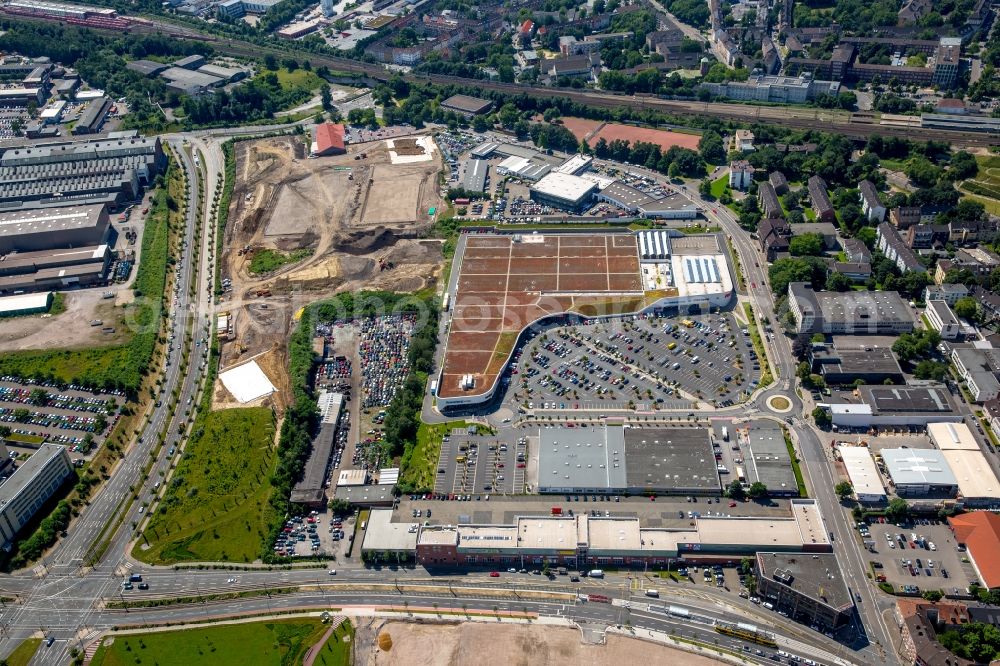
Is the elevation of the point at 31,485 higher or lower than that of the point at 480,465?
higher

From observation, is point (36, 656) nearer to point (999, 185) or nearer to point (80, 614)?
point (80, 614)

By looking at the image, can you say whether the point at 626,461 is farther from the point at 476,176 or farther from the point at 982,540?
the point at 476,176

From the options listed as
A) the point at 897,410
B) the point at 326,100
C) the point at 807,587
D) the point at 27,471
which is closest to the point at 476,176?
the point at 326,100

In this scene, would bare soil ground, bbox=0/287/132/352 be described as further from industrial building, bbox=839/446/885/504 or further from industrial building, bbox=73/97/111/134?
industrial building, bbox=839/446/885/504

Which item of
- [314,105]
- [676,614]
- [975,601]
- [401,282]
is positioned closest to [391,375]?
[401,282]

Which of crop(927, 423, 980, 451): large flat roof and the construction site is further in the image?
the construction site

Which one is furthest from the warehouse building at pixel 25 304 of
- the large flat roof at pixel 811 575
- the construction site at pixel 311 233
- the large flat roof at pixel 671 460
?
the large flat roof at pixel 811 575

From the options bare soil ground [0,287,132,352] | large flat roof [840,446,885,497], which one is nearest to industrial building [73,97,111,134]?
bare soil ground [0,287,132,352]

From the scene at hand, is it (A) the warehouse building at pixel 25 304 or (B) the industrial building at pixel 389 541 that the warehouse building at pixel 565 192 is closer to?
(B) the industrial building at pixel 389 541
